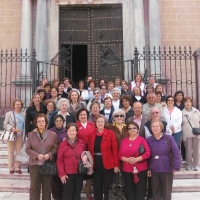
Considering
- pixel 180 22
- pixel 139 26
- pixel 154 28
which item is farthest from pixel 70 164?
pixel 180 22

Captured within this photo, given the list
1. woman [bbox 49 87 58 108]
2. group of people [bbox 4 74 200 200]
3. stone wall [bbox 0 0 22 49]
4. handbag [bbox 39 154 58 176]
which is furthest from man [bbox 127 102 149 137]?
stone wall [bbox 0 0 22 49]

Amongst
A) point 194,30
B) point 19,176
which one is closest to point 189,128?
point 19,176

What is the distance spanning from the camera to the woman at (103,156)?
4.80 m

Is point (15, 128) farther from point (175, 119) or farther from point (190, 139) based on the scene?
point (190, 139)

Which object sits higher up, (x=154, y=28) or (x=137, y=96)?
(x=154, y=28)

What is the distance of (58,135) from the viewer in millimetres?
5070

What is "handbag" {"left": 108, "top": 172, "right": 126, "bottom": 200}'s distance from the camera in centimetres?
479

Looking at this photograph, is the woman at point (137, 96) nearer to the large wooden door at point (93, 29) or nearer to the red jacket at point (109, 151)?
the red jacket at point (109, 151)

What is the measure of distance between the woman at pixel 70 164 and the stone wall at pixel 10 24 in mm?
8172

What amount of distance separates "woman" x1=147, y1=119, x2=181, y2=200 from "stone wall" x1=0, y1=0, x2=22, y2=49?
346 inches

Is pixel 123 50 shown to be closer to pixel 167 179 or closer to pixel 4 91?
pixel 4 91

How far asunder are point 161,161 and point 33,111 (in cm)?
284

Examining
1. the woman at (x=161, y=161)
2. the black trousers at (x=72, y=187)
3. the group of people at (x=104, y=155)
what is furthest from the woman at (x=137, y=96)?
the black trousers at (x=72, y=187)

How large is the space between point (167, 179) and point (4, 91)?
8.72 metres
